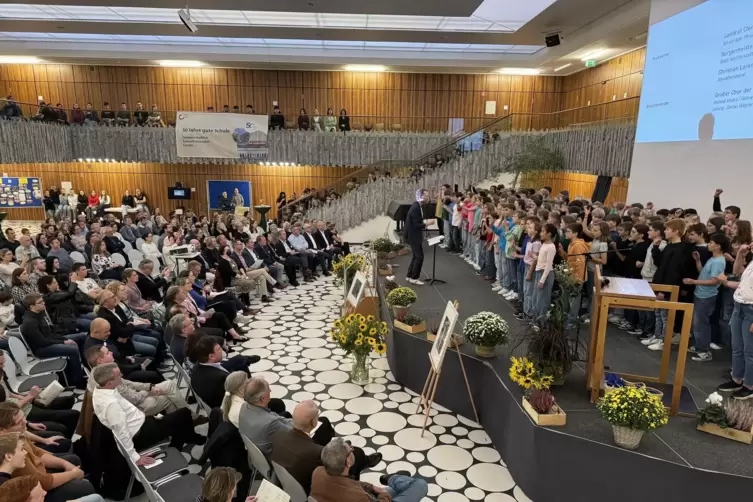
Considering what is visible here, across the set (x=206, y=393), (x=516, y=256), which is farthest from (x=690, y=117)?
(x=206, y=393)

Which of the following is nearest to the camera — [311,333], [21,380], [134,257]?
[21,380]

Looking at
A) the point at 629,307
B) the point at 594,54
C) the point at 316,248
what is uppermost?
the point at 594,54

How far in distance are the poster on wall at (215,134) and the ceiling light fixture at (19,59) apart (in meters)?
6.57

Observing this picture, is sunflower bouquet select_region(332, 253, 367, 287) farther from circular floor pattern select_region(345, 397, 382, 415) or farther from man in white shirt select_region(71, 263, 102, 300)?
man in white shirt select_region(71, 263, 102, 300)

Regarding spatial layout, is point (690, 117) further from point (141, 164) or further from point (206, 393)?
point (141, 164)

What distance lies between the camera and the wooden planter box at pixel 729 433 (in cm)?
317

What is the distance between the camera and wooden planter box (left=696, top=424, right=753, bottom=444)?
3172 millimetres

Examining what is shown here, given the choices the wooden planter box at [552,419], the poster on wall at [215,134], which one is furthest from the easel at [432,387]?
the poster on wall at [215,134]

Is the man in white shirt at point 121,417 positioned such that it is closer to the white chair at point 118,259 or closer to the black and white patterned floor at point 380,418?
the black and white patterned floor at point 380,418

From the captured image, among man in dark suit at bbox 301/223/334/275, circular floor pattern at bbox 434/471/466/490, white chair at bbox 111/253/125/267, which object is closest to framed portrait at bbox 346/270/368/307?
circular floor pattern at bbox 434/471/466/490

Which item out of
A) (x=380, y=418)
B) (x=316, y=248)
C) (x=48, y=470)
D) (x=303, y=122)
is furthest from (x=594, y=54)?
(x=48, y=470)

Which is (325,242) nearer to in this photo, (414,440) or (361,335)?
(361,335)

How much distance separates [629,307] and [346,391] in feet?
10.4

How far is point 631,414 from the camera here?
3.01 meters
